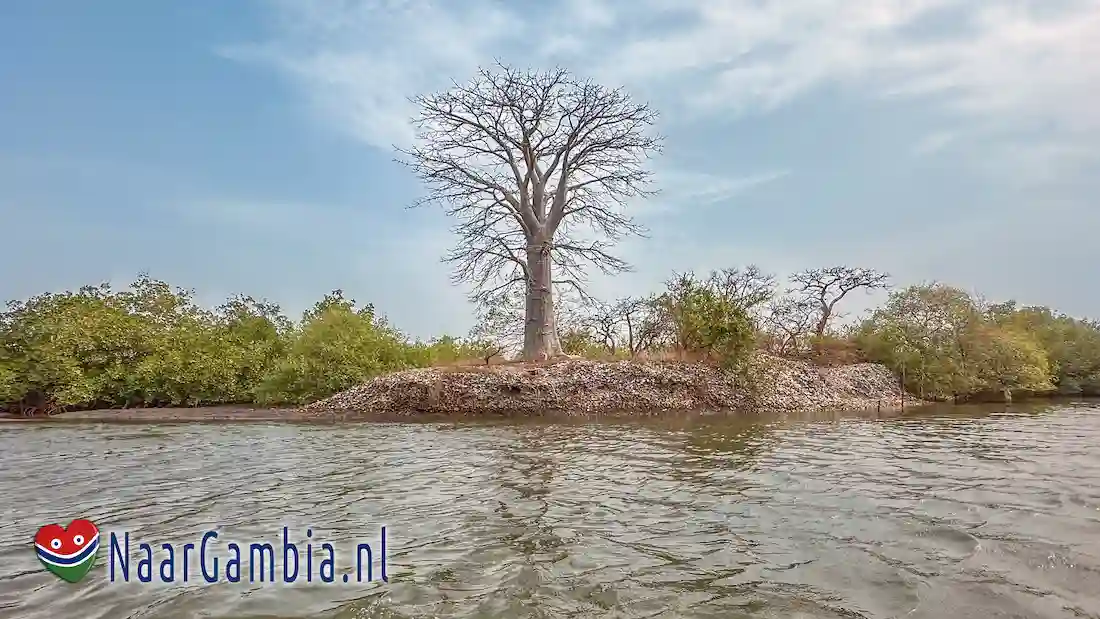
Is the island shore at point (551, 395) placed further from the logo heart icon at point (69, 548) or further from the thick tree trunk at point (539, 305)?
the logo heart icon at point (69, 548)

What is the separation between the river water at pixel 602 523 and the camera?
362 cm

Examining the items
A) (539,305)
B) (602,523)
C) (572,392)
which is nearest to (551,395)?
(572,392)

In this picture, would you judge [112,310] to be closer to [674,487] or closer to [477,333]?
[477,333]

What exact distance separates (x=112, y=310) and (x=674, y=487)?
2709 centimetres

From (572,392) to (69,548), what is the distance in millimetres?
16103

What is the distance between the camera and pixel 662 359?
22359mm

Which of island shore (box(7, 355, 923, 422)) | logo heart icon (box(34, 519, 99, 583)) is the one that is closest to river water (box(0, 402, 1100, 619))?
logo heart icon (box(34, 519, 99, 583))

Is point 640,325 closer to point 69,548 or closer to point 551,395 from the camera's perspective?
point 551,395

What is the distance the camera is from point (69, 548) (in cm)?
498

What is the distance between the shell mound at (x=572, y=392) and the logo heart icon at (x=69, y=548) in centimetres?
1466

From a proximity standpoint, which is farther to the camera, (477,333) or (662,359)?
(477,333)

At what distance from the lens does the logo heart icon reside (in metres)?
4.32

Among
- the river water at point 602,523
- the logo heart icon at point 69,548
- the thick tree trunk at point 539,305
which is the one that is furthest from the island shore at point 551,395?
the logo heart icon at point 69,548

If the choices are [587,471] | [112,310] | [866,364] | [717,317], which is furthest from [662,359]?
[112,310]
